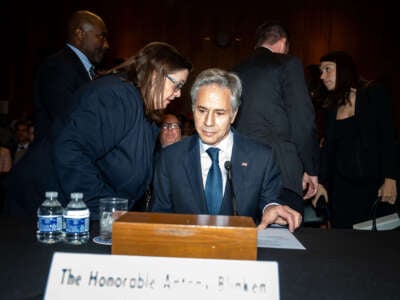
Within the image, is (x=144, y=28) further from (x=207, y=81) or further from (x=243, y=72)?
(x=207, y=81)

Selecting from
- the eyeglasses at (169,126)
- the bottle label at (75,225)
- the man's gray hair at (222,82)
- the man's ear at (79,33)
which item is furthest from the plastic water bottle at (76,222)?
the eyeglasses at (169,126)

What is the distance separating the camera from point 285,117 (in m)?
2.48

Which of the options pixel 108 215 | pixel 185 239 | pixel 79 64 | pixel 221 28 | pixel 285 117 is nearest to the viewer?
pixel 185 239

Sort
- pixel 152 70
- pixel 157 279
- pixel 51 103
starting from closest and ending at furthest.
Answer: pixel 157 279, pixel 152 70, pixel 51 103

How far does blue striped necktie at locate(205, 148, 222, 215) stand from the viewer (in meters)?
1.63

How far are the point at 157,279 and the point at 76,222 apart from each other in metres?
0.48

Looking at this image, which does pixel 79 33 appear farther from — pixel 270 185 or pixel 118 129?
pixel 270 185

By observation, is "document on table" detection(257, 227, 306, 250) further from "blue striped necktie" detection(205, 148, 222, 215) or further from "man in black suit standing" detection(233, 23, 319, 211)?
"man in black suit standing" detection(233, 23, 319, 211)

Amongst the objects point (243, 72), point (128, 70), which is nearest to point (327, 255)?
point (128, 70)

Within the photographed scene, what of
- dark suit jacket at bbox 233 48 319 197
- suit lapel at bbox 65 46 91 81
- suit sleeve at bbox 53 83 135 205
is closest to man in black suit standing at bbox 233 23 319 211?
dark suit jacket at bbox 233 48 319 197

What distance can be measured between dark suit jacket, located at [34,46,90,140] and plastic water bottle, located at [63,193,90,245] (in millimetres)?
1157

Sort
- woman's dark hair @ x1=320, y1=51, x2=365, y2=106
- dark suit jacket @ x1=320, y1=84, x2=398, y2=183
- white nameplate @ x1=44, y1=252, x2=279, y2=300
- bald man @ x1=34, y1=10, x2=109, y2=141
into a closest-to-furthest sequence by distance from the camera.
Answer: white nameplate @ x1=44, y1=252, x2=279, y2=300 < bald man @ x1=34, y1=10, x2=109, y2=141 < dark suit jacket @ x1=320, y1=84, x2=398, y2=183 < woman's dark hair @ x1=320, y1=51, x2=365, y2=106

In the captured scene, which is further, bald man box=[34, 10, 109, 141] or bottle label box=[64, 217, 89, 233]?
bald man box=[34, 10, 109, 141]

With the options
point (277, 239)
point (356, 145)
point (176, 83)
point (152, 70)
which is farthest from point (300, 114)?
point (277, 239)
